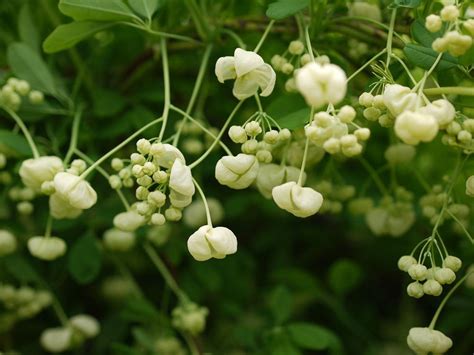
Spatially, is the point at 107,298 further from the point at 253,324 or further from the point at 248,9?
the point at 248,9

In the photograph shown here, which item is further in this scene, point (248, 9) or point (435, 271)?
point (248, 9)

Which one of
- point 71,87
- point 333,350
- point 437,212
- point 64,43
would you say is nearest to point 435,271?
point 437,212

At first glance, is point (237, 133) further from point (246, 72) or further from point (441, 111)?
point (441, 111)

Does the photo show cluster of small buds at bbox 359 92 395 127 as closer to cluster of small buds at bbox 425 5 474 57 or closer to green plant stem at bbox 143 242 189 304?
cluster of small buds at bbox 425 5 474 57

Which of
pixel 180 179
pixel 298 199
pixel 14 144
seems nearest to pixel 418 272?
pixel 298 199

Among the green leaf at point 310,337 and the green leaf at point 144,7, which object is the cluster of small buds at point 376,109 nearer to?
the green leaf at point 144,7
